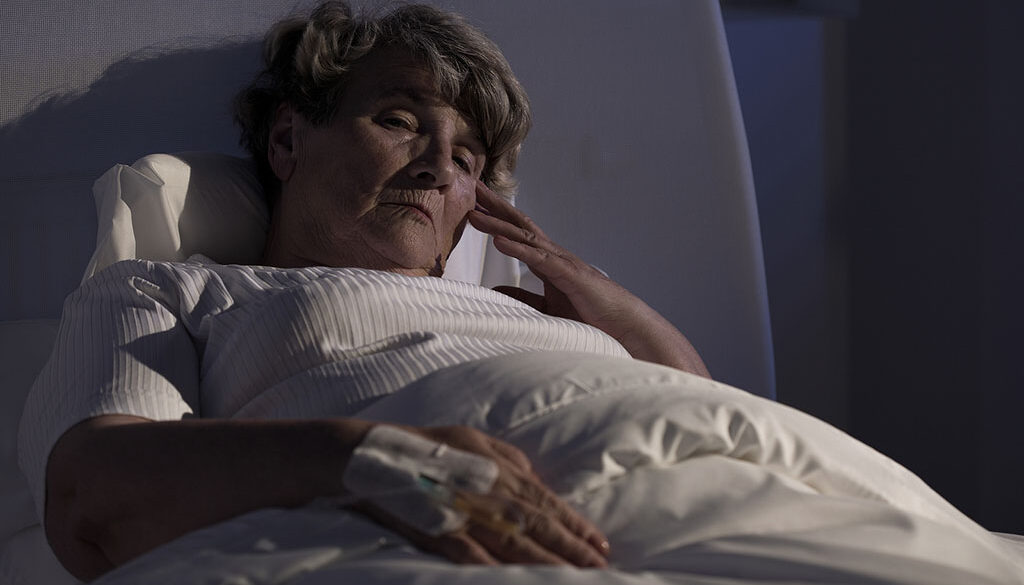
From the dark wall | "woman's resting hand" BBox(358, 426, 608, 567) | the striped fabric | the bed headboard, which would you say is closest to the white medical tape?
"woman's resting hand" BBox(358, 426, 608, 567)

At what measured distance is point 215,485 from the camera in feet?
2.65

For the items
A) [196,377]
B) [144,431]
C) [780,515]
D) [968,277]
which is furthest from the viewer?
[968,277]

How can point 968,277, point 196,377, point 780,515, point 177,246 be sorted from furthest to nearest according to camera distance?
point 968,277, point 177,246, point 196,377, point 780,515

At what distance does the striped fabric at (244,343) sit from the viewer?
Answer: 94 centimetres

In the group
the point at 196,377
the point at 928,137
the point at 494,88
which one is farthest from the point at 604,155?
the point at 196,377

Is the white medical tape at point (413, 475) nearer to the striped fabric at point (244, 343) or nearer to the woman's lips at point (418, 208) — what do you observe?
the striped fabric at point (244, 343)

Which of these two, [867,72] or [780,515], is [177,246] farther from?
[867,72]

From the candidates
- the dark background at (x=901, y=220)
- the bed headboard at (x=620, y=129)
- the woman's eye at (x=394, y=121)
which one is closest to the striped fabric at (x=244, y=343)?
the woman's eye at (x=394, y=121)

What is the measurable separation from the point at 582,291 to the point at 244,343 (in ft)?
1.81

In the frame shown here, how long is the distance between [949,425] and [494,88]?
51.3 inches

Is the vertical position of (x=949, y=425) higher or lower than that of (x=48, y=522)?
lower

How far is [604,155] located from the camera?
5.73 feet

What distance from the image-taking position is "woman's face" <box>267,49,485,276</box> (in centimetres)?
128

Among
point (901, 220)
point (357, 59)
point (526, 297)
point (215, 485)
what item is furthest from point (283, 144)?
point (901, 220)
